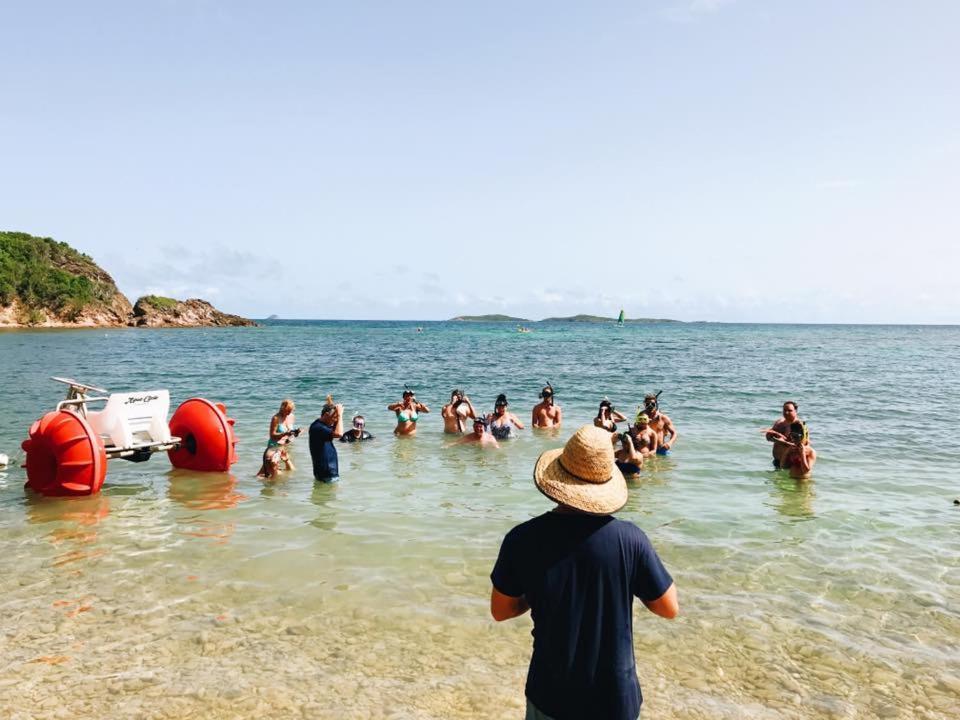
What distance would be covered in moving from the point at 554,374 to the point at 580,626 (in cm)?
3151

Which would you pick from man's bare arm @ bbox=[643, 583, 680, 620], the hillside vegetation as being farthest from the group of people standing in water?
the hillside vegetation

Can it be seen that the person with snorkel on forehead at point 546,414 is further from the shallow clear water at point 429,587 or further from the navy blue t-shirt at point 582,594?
the navy blue t-shirt at point 582,594

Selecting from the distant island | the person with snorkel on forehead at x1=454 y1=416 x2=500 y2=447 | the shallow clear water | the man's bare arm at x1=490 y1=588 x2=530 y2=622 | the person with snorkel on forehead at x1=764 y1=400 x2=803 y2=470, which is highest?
the distant island

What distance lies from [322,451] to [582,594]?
28.2 ft

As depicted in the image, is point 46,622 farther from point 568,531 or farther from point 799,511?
point 799,511

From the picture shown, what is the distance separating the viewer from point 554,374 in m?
34.2

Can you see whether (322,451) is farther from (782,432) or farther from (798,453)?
(782,432)

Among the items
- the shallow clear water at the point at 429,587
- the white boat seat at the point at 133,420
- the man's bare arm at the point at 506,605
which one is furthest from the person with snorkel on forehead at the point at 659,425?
the man's bare arm at the point at 506,605

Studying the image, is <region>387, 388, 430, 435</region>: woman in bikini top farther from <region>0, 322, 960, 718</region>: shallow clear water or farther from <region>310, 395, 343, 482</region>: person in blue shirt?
<region>310, 395, 343, 482</region>: person in blue shirt

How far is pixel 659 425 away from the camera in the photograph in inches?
537

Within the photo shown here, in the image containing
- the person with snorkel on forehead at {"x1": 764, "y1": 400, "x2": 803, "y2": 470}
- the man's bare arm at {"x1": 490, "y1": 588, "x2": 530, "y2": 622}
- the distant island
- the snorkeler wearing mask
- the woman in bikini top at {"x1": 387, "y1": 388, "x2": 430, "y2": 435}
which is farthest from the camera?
the distant island

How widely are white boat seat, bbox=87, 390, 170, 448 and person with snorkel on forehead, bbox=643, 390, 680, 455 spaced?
871 centimetres

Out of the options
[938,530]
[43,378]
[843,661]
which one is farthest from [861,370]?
[43,378]

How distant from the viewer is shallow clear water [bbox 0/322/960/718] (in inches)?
196
